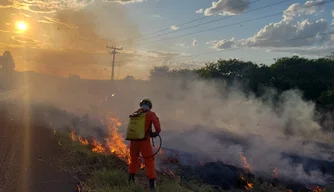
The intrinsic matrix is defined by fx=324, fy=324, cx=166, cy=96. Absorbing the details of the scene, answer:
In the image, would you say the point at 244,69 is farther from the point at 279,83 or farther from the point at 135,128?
the point at 135,128

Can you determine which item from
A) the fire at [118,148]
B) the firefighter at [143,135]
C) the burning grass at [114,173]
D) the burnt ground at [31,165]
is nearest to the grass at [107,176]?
the burning grass at [114,173]

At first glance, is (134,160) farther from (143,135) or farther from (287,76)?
(287,76)

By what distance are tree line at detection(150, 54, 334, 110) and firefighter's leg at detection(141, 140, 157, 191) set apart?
19198 mm

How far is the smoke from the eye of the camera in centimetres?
1305

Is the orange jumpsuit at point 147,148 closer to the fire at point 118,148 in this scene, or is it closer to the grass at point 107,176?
the grass at point 107,176

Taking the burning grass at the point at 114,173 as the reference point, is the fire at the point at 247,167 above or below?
below

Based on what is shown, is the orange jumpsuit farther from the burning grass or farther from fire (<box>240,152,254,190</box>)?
fire (<box>240,152,254,190</box>)

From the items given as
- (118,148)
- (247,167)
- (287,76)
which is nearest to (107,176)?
(118,148)

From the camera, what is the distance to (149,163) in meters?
6.52

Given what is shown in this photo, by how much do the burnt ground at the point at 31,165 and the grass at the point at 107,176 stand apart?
31 centimetres

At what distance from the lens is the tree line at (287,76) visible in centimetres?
2458

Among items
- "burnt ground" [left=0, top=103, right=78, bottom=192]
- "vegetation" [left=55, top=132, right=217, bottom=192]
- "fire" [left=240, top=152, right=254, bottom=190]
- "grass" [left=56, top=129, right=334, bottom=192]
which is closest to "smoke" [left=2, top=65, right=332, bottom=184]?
"fire" [left=240, top=152, right=254, bottom=190]

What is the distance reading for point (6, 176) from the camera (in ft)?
22.5

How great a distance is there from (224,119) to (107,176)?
18.2m
